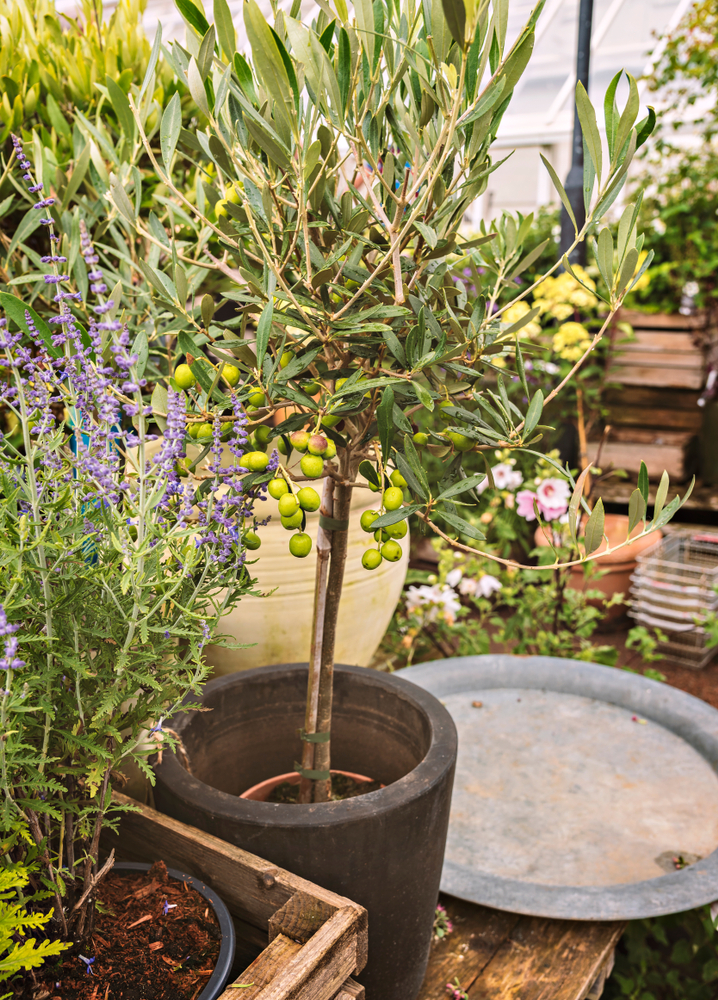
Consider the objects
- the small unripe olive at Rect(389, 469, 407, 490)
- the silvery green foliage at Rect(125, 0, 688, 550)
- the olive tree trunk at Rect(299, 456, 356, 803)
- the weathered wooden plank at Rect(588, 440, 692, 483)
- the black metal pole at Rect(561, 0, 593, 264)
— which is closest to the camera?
the silvery green foliage at Rect(125, 0, 688, 550)

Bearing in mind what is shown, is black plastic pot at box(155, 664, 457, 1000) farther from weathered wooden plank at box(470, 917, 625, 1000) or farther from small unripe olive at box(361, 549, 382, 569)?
small unripe olive at box(361, 549, 382, 569)

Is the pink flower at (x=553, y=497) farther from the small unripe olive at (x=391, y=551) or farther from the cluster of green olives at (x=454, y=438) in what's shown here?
the small unripe olive at (x=391, y=551)

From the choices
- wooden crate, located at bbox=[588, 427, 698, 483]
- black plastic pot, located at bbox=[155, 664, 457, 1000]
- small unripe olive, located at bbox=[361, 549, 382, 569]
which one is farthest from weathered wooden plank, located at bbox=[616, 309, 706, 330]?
small unripe olive, located at bbox=[361, 549, 382, 569]

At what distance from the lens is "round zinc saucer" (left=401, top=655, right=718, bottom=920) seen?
1.22 m

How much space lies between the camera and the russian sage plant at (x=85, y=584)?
695 mm

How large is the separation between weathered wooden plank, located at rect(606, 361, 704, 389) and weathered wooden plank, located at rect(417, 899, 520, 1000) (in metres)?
3.38

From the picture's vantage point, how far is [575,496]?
0.84m

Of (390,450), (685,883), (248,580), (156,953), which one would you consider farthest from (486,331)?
(685,883)

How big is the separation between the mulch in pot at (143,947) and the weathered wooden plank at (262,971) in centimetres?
5

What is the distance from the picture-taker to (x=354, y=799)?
933mm

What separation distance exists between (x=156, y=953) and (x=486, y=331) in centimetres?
80

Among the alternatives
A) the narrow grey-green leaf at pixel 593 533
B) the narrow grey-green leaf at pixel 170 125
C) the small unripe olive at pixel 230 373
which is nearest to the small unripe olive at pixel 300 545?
the small unripe olive at pixel 230 373

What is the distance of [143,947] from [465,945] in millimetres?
641

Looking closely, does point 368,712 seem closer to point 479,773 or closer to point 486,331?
point 479,773
